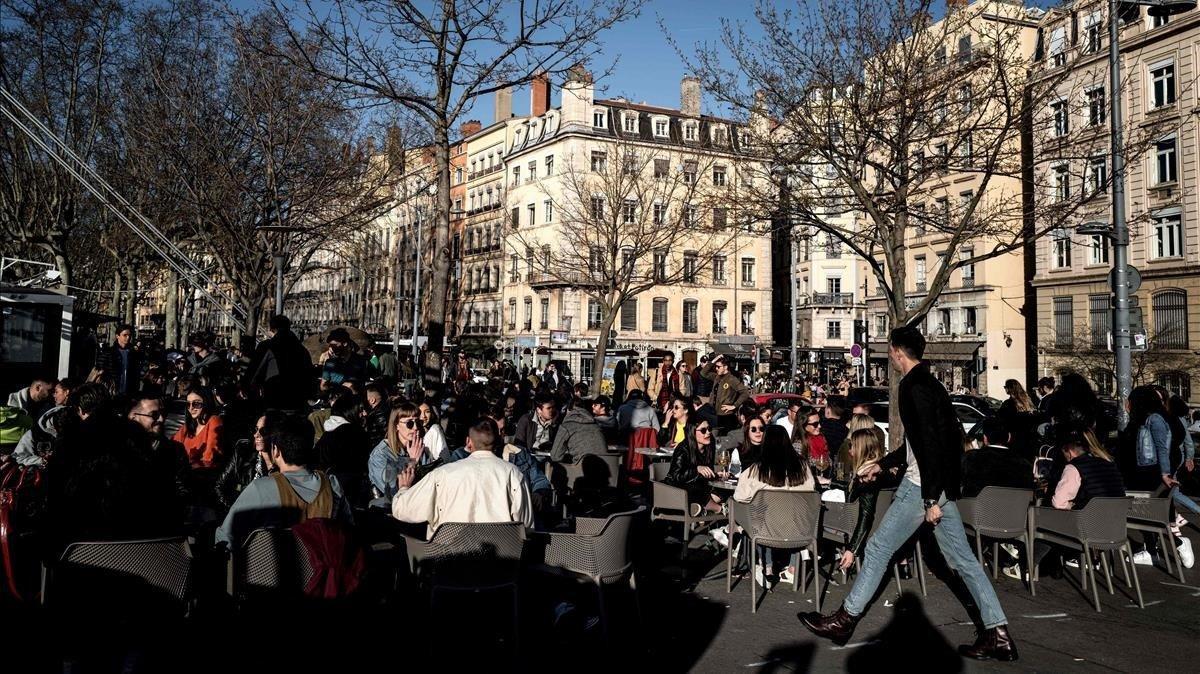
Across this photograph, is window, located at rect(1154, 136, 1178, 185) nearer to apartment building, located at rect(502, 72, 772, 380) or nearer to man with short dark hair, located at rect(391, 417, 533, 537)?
apartment building, located at rect(502, 72, 772, 380)

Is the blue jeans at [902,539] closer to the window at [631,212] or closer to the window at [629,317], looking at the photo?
the window at [631,212]

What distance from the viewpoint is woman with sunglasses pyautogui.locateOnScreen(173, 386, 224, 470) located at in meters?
9.17

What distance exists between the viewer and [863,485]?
711cm

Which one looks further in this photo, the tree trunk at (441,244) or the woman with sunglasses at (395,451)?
the tree trunk at (441,244)

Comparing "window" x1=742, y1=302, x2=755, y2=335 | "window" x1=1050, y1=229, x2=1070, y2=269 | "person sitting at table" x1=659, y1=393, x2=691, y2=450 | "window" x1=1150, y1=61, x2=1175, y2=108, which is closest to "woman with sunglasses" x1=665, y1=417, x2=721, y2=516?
"person sitting at table" x1=659, y1=393, x2=691, y2=450

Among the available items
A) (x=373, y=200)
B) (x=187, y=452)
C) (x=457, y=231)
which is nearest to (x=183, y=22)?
(x=373, y=200)

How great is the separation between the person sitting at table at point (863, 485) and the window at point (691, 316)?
5160 centimetres

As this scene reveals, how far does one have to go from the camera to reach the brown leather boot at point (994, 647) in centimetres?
584

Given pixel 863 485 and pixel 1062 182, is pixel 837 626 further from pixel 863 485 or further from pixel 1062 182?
pixel 1062 182

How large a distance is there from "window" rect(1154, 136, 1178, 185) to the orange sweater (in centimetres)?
4144

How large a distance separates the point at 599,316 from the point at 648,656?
5280cm

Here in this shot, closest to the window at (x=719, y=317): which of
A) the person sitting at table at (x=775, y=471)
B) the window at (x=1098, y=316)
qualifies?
the window at (x=1098, y=316)

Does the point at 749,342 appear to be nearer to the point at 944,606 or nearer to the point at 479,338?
the point at 479,338

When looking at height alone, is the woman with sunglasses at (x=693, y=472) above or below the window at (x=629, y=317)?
below
